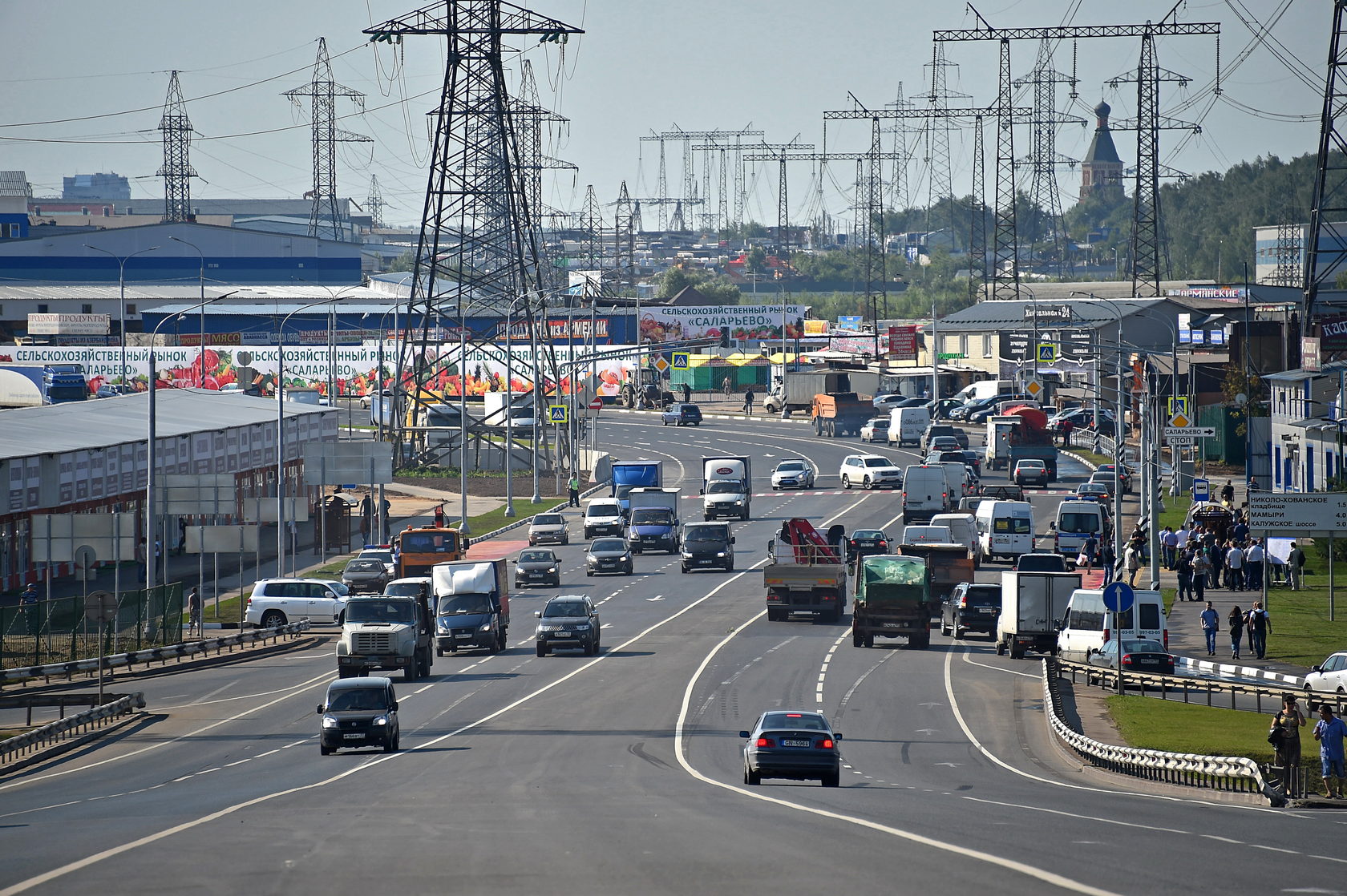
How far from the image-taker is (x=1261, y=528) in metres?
45.1

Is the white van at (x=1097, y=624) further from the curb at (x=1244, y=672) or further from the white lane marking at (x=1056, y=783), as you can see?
the white lane marking at (x=1056, y=783)

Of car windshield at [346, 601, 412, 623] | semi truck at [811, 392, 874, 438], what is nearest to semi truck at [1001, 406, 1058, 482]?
semi truck at [811, 392, 874, 438]

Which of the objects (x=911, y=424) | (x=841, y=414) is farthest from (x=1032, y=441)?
(x=841, y=414)

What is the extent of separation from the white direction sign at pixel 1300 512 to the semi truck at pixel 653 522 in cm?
2470

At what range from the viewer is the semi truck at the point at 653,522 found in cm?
6388

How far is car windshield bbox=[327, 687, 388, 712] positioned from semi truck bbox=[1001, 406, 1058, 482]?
53.9m

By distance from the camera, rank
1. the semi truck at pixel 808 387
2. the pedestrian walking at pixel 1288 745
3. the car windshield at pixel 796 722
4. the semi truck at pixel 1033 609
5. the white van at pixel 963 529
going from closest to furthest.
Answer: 1. the car windshield at pixel 796 722
2. the pedestrian walking at pixel 1288 745
3. the semi truck at pixel 1033 609
4. the white van at pixel 963 529
5. the semi truck at pixel 808 387

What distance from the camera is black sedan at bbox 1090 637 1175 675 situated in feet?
122

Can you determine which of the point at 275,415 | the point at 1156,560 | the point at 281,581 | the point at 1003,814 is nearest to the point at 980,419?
the point at 275,415

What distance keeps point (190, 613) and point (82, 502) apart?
9.92 m

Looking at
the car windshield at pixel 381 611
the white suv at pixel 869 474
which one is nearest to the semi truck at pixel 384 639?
the car windshield at pixel 381 611

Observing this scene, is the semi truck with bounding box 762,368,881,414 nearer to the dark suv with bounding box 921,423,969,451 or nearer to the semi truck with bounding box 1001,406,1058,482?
the dark suv with bounding box 921,423,969,451

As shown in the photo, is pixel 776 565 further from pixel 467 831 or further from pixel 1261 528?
pixel 467 831

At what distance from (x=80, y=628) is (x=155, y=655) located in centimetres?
228
